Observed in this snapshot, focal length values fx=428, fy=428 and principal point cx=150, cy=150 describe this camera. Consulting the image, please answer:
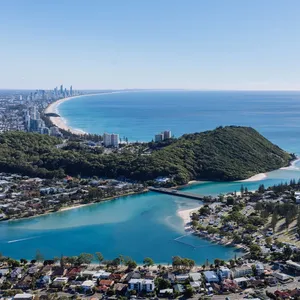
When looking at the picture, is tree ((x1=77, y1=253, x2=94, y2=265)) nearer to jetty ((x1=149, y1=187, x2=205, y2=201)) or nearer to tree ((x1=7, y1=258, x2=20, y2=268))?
tree ((x1=7, y1=258, x2=20, y2=268))

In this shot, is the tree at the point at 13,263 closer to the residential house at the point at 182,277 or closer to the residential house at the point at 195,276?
the residential house at the point at 182,277

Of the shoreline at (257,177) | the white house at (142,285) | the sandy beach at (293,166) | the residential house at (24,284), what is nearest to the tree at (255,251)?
the white house at (142,285)

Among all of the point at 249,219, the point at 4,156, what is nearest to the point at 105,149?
the point at 4,156

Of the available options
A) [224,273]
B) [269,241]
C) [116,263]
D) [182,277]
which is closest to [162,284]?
[182,277]

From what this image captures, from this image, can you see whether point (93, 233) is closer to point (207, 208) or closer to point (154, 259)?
point (154, 259)

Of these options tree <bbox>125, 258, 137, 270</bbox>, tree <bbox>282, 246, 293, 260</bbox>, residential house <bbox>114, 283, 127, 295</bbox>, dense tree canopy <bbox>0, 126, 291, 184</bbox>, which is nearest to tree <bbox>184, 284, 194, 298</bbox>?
residential house <bbox>114, 283, 127, 295</bbox>

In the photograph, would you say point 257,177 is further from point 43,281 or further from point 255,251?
point 43,281
